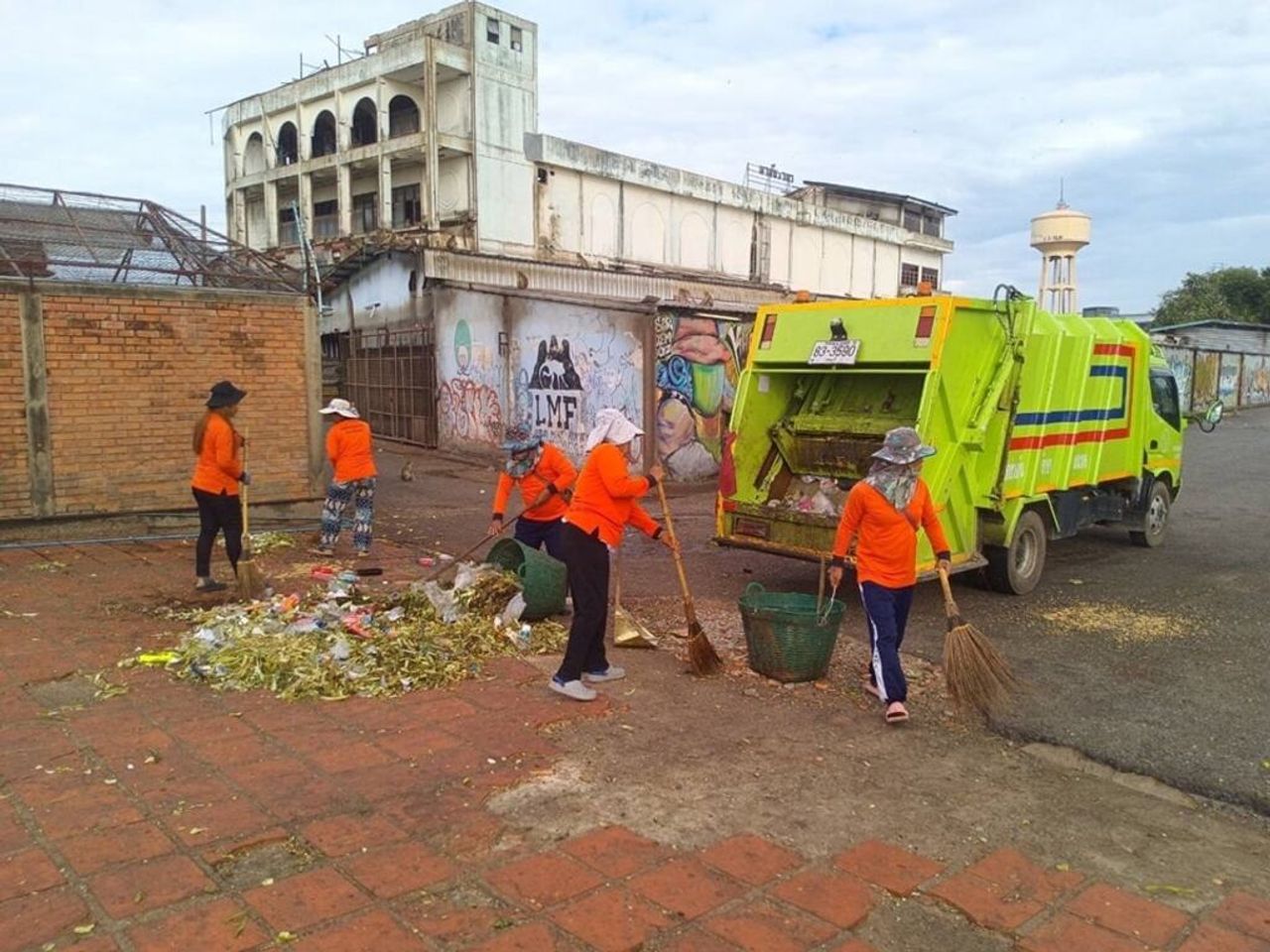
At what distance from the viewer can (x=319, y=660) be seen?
534cm

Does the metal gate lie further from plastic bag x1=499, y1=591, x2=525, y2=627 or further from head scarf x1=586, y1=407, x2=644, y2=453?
head scarf x1=586, y1=407, x2=644, y2=453

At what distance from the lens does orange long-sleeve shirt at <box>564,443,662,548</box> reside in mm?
5191

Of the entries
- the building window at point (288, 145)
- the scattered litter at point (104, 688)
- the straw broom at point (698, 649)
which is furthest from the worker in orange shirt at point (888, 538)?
the building window at point (288, 145)

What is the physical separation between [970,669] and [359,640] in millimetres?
3437

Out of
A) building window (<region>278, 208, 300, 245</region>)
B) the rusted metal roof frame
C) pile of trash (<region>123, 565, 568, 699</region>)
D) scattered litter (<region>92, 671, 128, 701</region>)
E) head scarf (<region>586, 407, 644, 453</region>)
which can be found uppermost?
building window (<region>278, 208, 300, 245</region>)

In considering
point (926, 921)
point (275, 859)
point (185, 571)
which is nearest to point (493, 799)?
point (275, 859)

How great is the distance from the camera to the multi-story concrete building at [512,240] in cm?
1494

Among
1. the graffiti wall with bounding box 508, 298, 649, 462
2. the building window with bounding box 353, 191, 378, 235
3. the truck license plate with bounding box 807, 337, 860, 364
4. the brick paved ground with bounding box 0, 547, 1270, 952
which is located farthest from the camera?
the building window with bounding box 353, 191, 378, 235

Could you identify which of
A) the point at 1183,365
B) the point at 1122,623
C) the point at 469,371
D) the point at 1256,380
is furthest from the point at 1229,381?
the point at 1122,623

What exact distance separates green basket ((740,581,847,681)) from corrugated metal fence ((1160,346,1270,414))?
23.5 meters

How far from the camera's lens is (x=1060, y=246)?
32219mm

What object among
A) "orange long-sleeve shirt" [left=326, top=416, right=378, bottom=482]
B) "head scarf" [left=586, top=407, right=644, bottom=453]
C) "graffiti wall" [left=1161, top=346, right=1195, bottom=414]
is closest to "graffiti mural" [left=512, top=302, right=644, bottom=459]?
"orange long-sleeve shirt" [left=326, top=416, right=378, bottom=482]

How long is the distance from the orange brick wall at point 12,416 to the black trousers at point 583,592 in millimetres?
6026

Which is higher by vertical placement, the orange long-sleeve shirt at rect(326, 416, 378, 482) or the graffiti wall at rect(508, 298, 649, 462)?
the graffiti wall at rect(508, 298, 649, 462)
